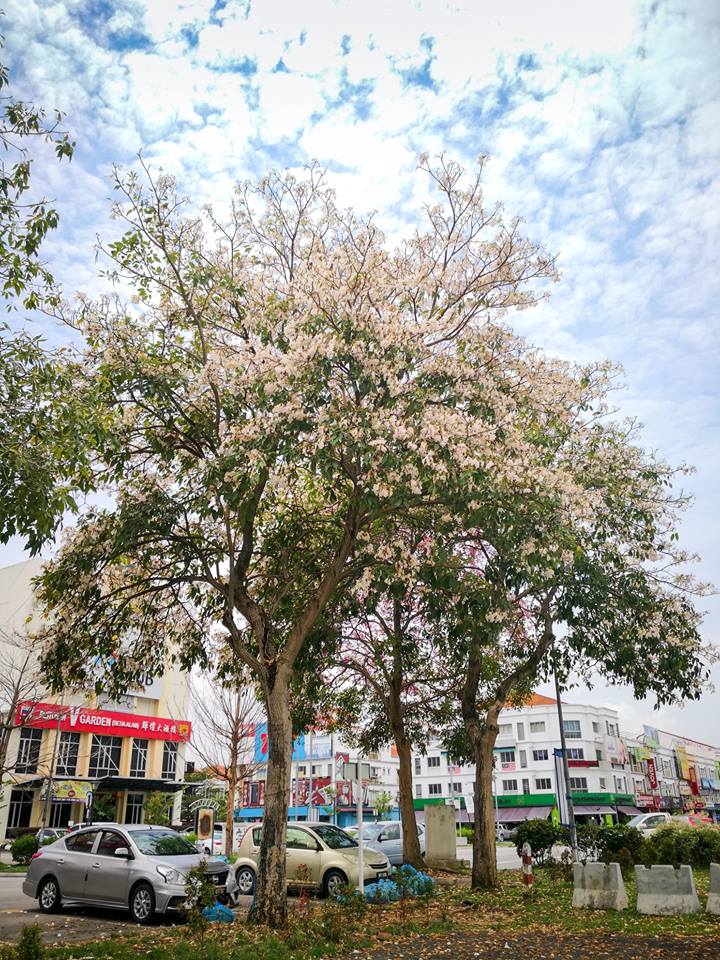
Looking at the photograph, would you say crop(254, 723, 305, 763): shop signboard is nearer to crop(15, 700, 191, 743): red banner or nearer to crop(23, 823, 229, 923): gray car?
crop(15, 700, 191, 743): red banner

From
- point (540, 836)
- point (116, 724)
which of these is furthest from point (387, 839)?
point (116, 724)

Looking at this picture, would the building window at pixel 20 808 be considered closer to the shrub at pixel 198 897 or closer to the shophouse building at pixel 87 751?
the shophouse building at pixel 87 751

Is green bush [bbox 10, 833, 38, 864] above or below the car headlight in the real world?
below

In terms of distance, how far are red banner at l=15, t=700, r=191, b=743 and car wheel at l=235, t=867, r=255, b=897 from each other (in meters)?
27.9

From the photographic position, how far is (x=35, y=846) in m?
29.4

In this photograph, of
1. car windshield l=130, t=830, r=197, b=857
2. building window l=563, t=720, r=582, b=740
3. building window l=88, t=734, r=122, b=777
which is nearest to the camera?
car windshield l=130, t=830, r=197, b=857

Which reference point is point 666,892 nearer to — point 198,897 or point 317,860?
point 317,860

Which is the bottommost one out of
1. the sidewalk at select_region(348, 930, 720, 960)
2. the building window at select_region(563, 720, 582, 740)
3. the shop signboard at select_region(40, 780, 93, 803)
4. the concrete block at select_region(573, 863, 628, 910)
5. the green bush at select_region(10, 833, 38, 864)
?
the green bush at select_region(10, 833, 38, 864)

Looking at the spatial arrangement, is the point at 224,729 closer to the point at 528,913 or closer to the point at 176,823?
the point at 528,913

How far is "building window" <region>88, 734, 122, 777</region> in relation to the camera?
4859cm

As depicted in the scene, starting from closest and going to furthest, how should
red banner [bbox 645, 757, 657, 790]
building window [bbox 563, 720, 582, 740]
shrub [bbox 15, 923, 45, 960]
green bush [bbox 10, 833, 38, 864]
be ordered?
shrub [bbox 15, 923, 45, 960] < green bush [bbox 10, 833, 38, 864] < building window [bbox 563, 720, 582, 740] < red banner [bbox 645, 757, 657, 790]

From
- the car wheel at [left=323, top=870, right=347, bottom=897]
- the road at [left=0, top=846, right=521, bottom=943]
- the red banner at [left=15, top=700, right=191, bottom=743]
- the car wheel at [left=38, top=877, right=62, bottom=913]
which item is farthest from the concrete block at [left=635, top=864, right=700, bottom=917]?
the red banner at [left=15, top=700, right=191, bottom=743]

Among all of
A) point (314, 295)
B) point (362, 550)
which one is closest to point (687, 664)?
point (362, 550)

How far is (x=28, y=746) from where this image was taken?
143ft
